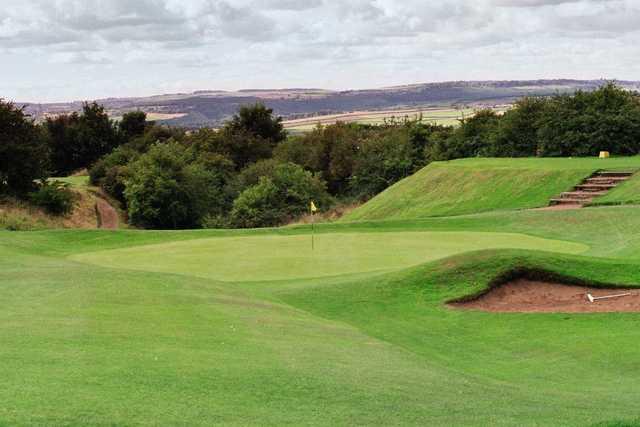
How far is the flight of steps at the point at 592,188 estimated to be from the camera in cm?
3484

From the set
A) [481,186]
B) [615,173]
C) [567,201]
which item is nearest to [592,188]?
[615,173]

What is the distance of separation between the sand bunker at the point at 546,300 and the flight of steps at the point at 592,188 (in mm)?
16867

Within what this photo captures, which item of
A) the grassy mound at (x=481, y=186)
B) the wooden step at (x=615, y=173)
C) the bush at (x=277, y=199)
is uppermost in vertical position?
the wooden step at (x=615, y=173)

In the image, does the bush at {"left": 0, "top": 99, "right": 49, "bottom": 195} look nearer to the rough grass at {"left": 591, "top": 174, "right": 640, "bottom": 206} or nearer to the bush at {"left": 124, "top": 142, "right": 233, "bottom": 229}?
the bush at {"left": 124, "top": 142, "right": 233, "bottom": 229}

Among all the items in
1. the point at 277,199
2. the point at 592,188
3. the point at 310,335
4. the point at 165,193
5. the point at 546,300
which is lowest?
the point at 277,199

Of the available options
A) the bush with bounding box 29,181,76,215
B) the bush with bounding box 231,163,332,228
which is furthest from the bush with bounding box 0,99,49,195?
the bush with bounding box 231,163,332,228

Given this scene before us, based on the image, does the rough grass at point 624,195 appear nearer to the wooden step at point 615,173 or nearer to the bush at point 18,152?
the wooden step at point 615,173

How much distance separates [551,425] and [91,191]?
5969 cm

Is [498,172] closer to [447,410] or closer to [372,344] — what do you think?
[372,344]

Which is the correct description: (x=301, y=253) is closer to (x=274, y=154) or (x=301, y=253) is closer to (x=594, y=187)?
(x=594, y=187)

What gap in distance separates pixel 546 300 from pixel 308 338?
662 cm

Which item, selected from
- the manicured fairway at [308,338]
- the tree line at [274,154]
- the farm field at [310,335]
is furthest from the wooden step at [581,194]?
the tree line at [274,154]

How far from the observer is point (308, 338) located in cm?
1243

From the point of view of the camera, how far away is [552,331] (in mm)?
14828
